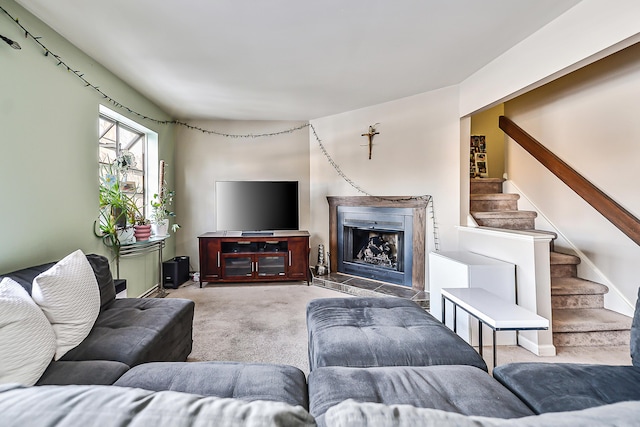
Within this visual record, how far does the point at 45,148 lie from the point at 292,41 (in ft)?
6.66

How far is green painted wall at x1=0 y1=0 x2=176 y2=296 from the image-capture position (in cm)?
177

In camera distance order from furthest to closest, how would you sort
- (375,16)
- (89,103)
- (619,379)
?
(89,103) < (375,16) < (619,379)

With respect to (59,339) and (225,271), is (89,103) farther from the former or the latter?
(225,271)

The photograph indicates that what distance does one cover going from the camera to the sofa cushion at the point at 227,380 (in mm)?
975

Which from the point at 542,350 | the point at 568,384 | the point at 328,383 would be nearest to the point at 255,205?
the point at 328,383

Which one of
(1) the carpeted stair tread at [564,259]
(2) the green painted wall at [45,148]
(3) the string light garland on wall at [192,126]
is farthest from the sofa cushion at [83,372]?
(1) the carpeted stair tread at [564,259]

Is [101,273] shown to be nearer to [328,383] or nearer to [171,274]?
[328,383]

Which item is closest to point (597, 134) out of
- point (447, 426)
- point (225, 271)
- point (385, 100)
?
point (385, 100)

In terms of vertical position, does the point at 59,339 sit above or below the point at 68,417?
below

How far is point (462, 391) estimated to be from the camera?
38.1 inches

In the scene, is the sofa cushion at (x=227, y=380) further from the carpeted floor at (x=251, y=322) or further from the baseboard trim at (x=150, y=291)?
the baseboard trim at (x=150, y=291)

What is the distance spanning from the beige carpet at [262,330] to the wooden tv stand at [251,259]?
157 millimetres

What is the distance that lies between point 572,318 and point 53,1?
4.47 m

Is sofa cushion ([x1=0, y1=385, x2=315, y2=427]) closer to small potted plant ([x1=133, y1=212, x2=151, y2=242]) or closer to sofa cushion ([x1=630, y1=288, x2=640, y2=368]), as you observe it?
sofa cushion ([x1=630, y1=288, x2=640, y2=368])
